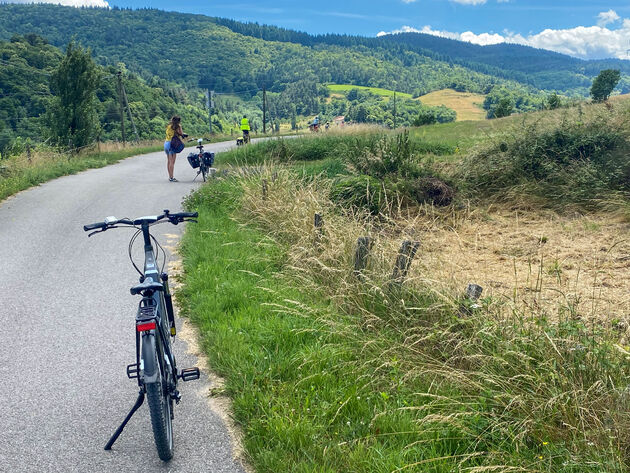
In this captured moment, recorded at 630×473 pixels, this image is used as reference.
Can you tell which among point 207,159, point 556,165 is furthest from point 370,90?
point 556,165

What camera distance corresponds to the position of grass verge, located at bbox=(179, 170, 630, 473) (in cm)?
285

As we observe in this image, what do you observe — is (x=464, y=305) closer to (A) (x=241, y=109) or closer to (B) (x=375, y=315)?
(B) (x=375, y=315)

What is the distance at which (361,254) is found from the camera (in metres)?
5.12

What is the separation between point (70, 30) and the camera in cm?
15700

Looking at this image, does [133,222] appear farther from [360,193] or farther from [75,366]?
[360,193]

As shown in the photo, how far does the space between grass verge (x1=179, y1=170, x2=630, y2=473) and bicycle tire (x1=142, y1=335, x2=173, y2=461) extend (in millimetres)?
521

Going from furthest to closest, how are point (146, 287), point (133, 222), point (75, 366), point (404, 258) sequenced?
point (404, 258), point (75, 366), point (133, 222), point (146, 287)

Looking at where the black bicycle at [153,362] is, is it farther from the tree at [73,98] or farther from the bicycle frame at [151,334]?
the tree at [73,98]

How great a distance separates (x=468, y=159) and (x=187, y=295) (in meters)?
9.04

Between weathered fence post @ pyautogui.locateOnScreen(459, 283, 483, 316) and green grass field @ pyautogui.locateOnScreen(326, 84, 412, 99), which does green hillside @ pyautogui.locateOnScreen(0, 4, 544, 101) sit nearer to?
green grass field @ pyautogui.locateOnScreen(326, 84, 412, 99)

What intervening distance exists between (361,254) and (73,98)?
20.1m

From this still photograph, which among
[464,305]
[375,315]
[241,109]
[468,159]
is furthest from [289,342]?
[241,109]

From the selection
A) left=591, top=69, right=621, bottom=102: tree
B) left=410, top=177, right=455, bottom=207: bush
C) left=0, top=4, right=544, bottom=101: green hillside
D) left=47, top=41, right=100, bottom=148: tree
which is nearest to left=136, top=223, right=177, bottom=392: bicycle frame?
left=410, top=177, right=455, bottom=207: bush

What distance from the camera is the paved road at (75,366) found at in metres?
3.16
